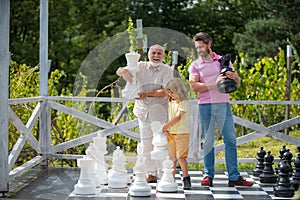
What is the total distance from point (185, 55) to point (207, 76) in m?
0.51

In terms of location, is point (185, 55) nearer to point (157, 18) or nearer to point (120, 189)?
point (120, 189)

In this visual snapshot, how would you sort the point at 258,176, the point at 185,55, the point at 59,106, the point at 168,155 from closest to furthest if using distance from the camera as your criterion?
the point at 185,55 < the point at 168,155 < the point at 258,176 < the point at 59,106

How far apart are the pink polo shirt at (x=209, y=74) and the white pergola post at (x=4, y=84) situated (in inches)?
62.1

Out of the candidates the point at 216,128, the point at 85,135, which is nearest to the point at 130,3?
the point at 85,135

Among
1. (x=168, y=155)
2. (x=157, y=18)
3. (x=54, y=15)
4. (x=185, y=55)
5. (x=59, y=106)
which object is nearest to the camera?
(x=185, y=55)

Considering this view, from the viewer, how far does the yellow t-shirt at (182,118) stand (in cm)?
514

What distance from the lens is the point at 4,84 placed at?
5016mm

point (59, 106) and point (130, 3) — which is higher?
point (130, 3)

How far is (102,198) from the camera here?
5.04 meters

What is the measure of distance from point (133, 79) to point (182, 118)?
630 mm

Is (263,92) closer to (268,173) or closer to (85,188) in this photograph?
(268,173)

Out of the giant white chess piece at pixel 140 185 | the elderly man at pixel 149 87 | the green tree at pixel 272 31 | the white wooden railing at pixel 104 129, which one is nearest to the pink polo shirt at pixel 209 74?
the elderly man at pixel 149 87

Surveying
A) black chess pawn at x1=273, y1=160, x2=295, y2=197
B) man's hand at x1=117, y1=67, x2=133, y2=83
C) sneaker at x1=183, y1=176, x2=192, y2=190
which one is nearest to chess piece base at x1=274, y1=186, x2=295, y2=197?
black chess pawn at x1=273, y1=160, x2=295, y2=197

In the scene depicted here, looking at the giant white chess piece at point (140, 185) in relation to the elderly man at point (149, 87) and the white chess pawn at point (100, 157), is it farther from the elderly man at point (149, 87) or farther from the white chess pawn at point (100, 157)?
the white chess pawn at point (100, 157)
